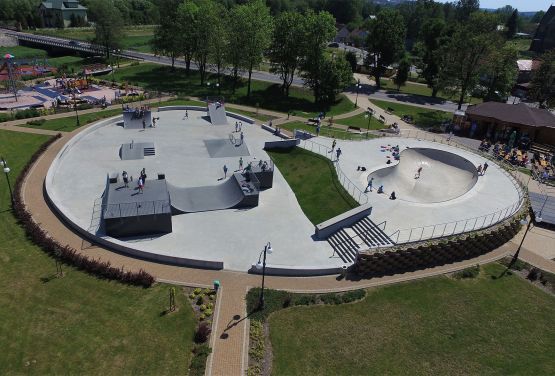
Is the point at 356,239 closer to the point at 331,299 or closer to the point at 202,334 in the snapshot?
the point at 331,299

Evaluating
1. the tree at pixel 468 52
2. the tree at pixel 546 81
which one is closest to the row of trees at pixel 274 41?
the tree at pixel 468 52

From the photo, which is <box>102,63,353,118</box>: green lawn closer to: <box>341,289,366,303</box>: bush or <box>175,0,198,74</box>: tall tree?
<box>175,0,198,74</box>: tall tree

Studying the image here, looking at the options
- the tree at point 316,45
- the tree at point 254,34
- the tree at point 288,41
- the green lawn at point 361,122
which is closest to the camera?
the green lawn at point 361,122

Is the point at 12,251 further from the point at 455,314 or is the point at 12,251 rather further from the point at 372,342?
the point at 455,314

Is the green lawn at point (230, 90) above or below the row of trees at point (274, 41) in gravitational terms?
below

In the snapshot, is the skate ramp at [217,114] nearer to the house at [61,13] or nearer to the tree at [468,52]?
the tree at [468,52]
